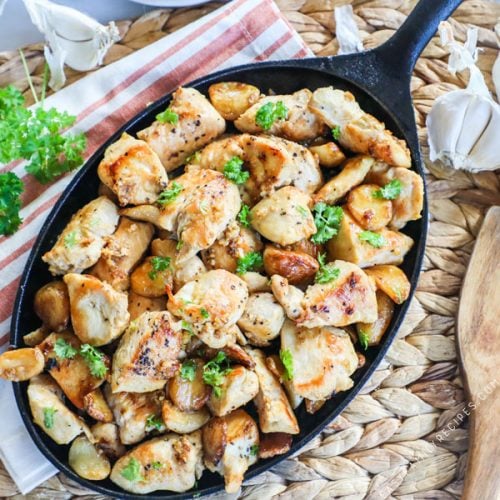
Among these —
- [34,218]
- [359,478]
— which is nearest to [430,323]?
[359,478]

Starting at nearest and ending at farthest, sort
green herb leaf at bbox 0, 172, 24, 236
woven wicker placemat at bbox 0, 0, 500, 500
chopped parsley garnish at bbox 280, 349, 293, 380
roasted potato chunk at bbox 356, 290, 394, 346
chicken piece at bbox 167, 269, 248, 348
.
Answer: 1. chicken piece at bbox 167, 269, 248, 348
2. chopped parsley garnish at bbox 280, 349, 293, 380
3. roasted potato chunk at bbox 356, 290, 394, 346
4. green herb leaf at bbox 0, 172, 24, 236
5. woven wicker placemat at bbox 0, 0, 500, 500

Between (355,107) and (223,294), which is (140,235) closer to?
(223,294)

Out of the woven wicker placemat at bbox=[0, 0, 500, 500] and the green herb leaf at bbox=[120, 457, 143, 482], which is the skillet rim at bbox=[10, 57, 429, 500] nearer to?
the green herb leaf at bbox=[120, 457, 143, 482]

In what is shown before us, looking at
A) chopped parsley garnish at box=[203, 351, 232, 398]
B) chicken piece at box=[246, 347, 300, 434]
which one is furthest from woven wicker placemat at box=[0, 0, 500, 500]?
chopped parsley garnish at box=[203, 351, 232, 398]

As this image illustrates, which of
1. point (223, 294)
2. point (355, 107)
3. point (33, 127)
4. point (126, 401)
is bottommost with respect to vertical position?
point (126, 401)

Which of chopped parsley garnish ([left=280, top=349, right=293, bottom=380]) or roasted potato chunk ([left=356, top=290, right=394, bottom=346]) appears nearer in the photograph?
chopped parsley garnish ([left=280, top=349, right=293, bottom=380])

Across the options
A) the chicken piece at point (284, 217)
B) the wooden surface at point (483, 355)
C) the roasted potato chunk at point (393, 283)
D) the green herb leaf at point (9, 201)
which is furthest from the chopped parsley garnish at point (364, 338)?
the green herb leaf at point (9, 201)
